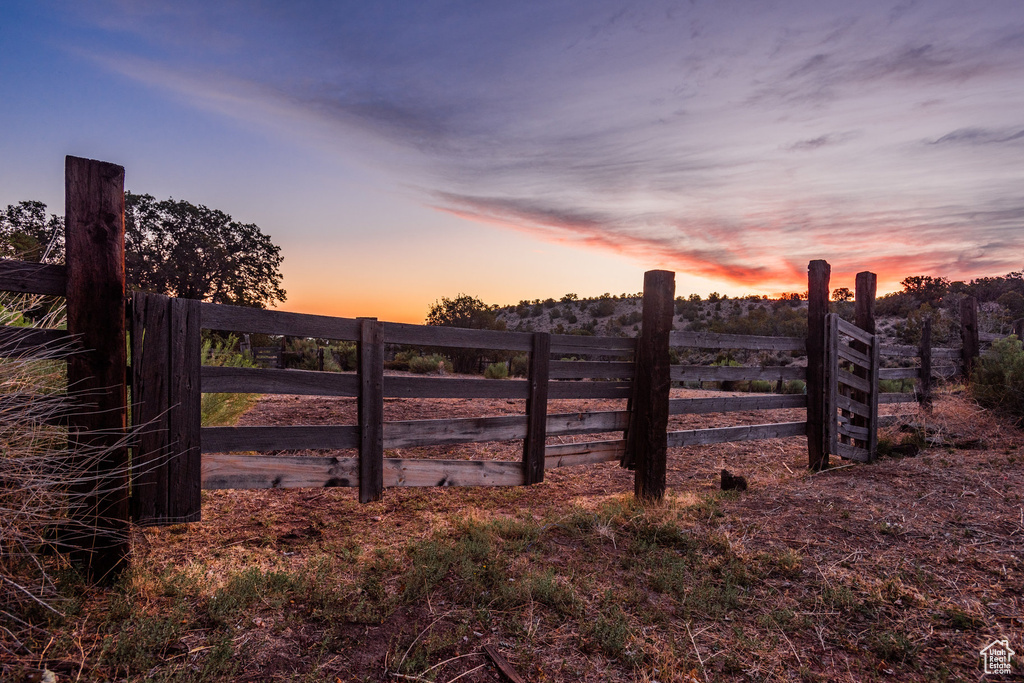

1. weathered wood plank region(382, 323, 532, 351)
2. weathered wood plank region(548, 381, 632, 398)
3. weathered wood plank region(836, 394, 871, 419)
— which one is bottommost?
weathered wood plank region(836, 394, 871, 419)

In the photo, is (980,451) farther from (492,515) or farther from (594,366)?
(492,515)

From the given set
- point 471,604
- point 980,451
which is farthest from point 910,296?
point 471,604

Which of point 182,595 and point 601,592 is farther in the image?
point 601,592

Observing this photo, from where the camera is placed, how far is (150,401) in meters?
3.48

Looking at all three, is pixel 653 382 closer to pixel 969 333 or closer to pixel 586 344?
pixel 586 344

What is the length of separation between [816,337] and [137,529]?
7775mm

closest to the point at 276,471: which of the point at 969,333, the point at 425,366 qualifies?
the point at 969,333

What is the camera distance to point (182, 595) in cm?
320

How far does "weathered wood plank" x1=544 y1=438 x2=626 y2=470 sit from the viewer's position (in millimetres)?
5463

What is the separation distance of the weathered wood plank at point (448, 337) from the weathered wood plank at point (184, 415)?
4.54ft

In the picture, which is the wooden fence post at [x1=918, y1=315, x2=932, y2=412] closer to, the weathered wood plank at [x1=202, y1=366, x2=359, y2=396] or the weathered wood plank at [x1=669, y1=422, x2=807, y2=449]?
the weathered wood plank at [x1=669, y1=422, x2=807, y2=449]

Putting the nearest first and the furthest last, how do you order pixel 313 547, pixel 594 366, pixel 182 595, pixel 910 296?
pixel 182 595
pixel 313 547
pixel 594 366
pixel 910 296

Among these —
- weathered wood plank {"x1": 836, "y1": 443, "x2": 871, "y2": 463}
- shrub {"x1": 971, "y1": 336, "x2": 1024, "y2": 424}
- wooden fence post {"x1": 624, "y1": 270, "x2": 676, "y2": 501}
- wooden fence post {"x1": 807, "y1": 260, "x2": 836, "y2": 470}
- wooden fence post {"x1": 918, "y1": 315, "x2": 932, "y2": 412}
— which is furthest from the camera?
wooden fence post {"x1": 918, "y1": 315, "x2": 932, "y2": 412}

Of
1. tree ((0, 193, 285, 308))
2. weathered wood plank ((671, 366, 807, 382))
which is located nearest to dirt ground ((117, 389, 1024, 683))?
weathered wood plank ((671, 366, 807, 382))
